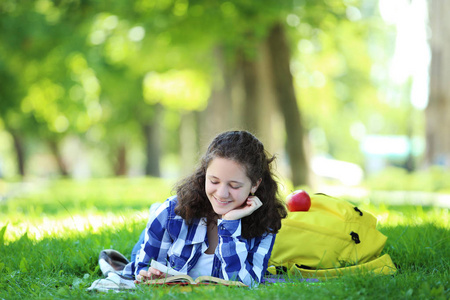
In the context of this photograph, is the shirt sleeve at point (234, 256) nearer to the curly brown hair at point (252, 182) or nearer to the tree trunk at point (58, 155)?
the curly brown hair at point (252, 182)

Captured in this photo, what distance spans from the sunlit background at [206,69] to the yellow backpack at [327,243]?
568 millimetres

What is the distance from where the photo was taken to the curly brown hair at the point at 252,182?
336 centimetres

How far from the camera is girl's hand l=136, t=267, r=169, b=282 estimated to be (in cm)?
332

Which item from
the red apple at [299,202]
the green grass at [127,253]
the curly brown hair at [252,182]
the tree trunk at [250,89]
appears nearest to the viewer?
the green grass at [127,253]

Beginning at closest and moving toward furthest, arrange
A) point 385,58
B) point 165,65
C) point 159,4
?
point 159,4, point 165,65, point 385,58

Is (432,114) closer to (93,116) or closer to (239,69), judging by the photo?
(239,69)

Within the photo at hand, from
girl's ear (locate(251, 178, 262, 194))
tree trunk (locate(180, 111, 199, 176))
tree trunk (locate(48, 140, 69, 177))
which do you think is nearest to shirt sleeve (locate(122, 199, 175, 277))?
girl's ear (locate(251, 178, 262, 194))

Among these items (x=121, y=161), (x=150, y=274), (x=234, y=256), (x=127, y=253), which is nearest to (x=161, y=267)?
Answer: (x=150, y=274)

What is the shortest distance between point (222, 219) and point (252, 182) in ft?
1.04

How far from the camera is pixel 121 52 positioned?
16.5m

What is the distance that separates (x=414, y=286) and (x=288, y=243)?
3.96 feet

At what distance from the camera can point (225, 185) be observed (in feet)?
10.8

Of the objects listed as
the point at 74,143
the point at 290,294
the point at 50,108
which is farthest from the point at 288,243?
the point at 74,143

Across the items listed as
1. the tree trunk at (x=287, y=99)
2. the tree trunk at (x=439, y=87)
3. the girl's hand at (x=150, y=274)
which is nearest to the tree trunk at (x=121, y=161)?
the tree trunk at (x=439, y=87)
